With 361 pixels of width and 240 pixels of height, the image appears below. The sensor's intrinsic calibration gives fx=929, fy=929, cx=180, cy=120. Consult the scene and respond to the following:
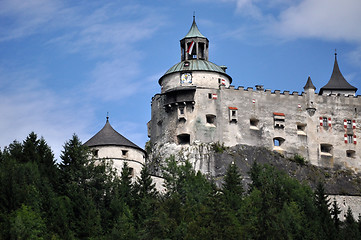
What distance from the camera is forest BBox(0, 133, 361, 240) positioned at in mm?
57250

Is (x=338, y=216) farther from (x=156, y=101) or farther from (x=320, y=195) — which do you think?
(x=156, y=101)

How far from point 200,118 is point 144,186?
1348 centimetres

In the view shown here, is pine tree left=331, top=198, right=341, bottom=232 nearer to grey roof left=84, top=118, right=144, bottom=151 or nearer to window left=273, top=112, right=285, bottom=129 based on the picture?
window left=273, top=112, right=285, bottom=129

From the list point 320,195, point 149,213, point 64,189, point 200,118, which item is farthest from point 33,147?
point 320,195

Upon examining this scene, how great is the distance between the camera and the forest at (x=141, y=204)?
57.2 metres

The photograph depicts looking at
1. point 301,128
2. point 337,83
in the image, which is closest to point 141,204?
point 301,128

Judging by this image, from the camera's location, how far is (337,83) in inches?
3460

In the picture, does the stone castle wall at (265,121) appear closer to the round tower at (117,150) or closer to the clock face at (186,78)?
the clock face at (186,78)

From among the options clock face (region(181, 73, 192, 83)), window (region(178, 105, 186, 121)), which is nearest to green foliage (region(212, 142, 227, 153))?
window (region(178, 105, 186, 121))

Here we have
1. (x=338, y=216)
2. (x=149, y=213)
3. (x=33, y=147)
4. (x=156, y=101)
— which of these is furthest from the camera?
(x=156, y=101)

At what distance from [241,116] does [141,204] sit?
18.3 meters

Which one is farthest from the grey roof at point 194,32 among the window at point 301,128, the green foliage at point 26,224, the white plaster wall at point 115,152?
the green foliage at point 26,224

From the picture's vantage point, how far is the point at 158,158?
7988cm

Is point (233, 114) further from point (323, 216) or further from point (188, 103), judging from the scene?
point (323, 216)
